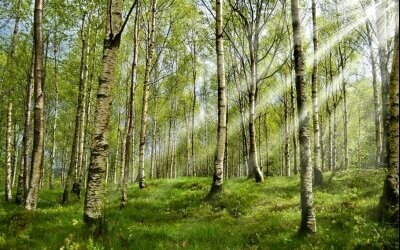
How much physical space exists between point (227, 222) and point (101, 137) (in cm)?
551

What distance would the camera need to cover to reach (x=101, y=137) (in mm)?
9109

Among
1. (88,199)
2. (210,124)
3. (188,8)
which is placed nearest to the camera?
(88,199)

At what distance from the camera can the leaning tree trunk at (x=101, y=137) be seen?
9.01 m

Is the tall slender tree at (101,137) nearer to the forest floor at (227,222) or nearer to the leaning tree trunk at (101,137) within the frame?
Answer: the leaning tree trunk at (101,137)

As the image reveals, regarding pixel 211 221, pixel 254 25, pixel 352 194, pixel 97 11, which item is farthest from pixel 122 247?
pixel 254 25

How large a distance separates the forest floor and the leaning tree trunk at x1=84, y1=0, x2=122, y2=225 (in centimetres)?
48

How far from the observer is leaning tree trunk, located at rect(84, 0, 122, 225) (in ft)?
29.6

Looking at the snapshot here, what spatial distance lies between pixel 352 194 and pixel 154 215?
7852 mm

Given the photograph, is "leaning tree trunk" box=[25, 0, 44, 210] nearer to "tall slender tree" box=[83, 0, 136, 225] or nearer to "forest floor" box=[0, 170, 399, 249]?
"forest floor" box=[0, 170, 399, 249]

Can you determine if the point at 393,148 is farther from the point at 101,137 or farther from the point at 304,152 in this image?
the point at 101,137

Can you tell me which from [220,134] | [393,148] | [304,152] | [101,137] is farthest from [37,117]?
[393,148]

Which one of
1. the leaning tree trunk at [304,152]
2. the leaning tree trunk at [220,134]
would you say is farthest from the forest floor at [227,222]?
the leaning tree trunk at [220,134]

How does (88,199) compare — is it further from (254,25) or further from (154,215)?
(254,25)

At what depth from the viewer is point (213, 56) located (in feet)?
126
